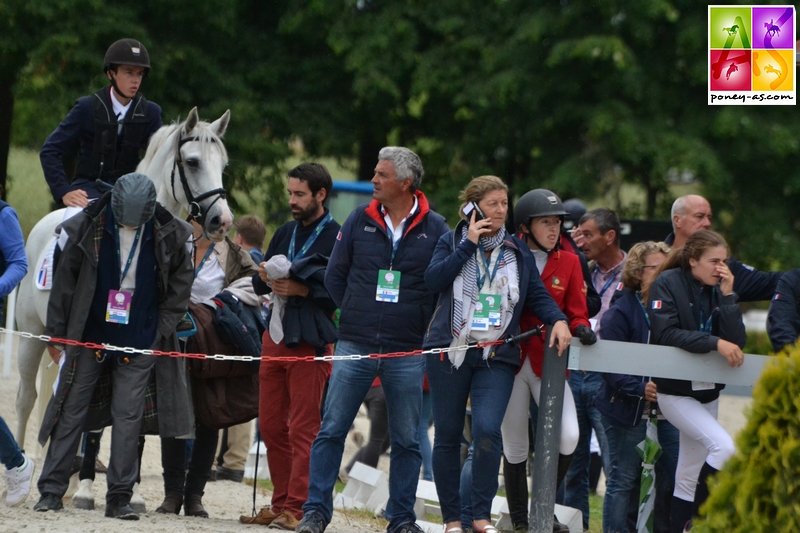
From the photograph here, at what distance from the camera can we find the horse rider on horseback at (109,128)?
308 inches

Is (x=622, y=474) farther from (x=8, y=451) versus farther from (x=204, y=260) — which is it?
(x=8, y=451)

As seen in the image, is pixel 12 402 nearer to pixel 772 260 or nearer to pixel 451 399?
pixel 451 399

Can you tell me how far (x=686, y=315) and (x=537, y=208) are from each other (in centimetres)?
100

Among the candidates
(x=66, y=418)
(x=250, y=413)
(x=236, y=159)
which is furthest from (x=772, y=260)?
(x=66, y=418)

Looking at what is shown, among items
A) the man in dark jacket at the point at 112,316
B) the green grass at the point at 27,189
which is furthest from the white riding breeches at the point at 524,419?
the green grass at the point at 27,189

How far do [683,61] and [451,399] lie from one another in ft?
44.8

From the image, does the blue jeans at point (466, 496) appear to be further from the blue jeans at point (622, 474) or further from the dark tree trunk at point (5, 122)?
the dark tree trunk at point (5, 122)

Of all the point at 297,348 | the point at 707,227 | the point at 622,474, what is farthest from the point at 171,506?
the point at 707,227

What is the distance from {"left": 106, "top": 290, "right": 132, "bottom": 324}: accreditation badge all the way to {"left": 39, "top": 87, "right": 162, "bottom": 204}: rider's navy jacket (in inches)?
59.1

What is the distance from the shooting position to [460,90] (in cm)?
1891

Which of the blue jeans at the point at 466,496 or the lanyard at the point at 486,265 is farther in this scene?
the blue jeans at the point at 466,496

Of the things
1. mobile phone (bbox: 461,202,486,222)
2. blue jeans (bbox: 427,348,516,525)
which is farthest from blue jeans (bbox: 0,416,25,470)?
mobile phone (bbox: 461,202,486,222)

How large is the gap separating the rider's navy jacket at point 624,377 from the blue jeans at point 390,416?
1.24m

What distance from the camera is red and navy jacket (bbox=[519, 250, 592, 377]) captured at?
6.34 m
